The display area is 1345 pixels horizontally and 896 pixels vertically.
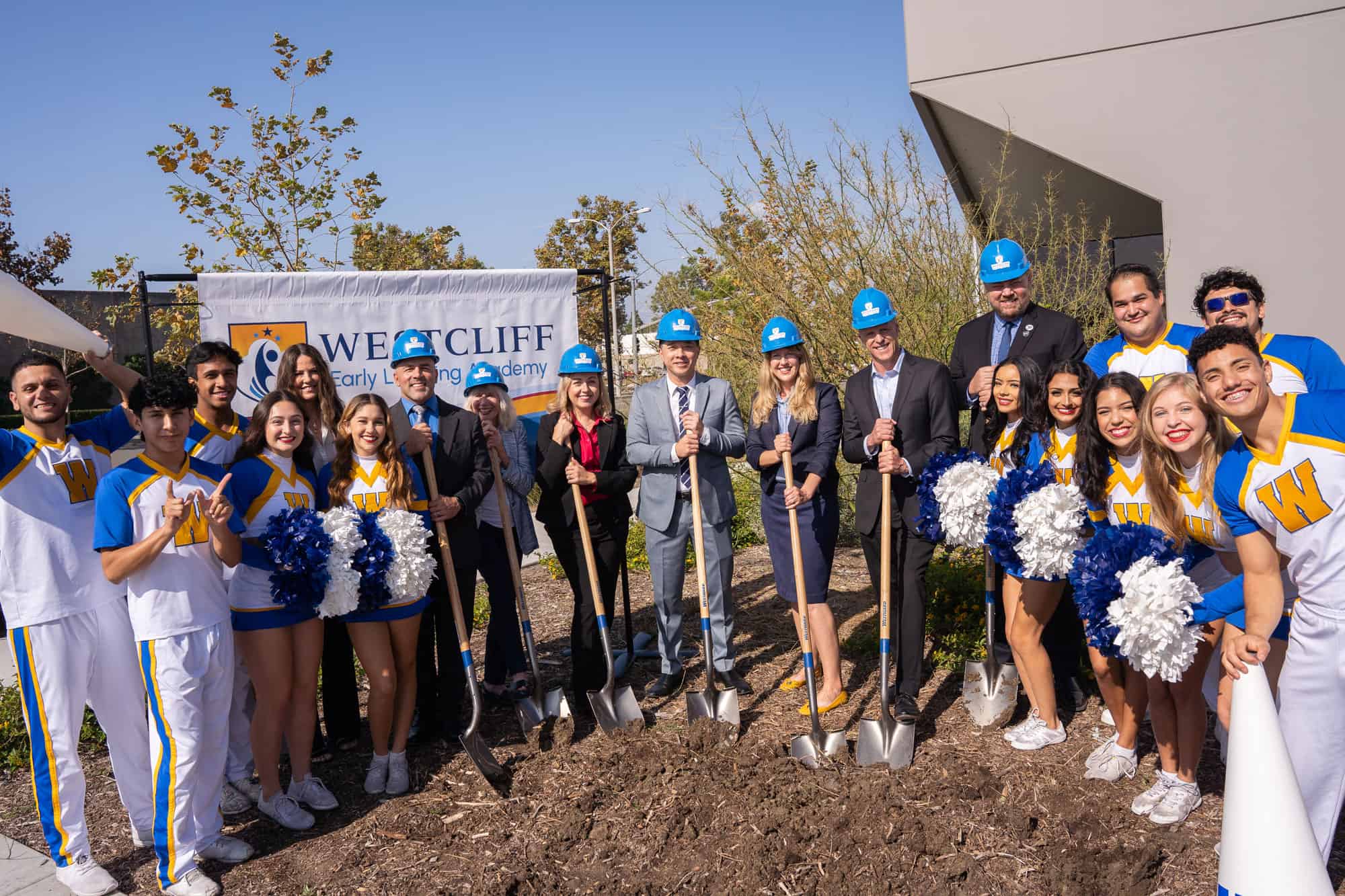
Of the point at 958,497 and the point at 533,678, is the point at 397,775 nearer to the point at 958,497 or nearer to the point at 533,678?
the point at 533,678

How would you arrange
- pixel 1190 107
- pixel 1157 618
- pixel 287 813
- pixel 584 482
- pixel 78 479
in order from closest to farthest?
pixel 1157 618 < pixel 78 479 < pixel 287 813 < pixel 584 482 < pixel 1190 107

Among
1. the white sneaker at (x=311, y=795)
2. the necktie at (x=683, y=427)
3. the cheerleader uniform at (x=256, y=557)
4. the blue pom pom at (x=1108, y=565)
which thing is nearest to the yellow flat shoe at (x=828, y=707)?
the necktie at (x=683, y=427)

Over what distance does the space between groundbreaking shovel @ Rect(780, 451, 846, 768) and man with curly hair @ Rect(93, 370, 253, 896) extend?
2.68 m

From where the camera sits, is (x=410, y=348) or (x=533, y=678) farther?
(x=533, y=678)

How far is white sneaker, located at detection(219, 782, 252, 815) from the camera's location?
464 centimetres

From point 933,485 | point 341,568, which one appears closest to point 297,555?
point 341,568

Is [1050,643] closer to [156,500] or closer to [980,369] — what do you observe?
[980,369]

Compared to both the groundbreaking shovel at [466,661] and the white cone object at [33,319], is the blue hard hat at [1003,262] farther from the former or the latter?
the white cone object at [33,319]

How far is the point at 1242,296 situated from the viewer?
431 cm

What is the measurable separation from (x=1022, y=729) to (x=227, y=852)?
3.83 meters

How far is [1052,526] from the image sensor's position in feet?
13.7

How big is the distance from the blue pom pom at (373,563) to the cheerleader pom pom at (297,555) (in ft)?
0.57

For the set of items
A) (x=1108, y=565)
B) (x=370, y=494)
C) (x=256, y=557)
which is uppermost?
(x=370, y=494)

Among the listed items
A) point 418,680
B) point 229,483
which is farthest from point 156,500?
point 418,680
